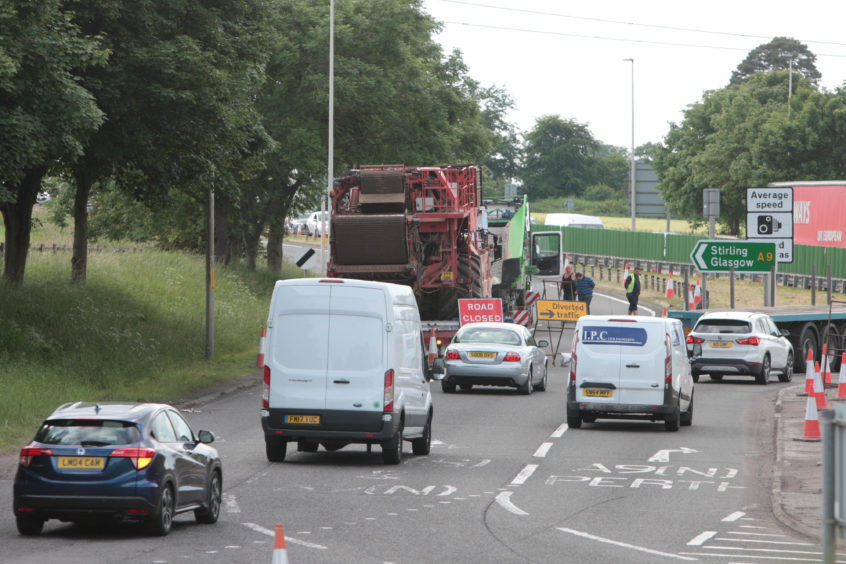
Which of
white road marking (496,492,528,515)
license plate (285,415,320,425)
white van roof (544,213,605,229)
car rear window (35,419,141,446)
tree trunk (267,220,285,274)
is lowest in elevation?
white road marking (496,492,528,515)

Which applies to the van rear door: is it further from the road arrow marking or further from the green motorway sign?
the green motorway sign

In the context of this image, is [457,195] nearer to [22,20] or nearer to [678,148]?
[22,20]

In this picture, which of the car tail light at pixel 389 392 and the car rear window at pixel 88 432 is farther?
the car tail light at pixel 389 392

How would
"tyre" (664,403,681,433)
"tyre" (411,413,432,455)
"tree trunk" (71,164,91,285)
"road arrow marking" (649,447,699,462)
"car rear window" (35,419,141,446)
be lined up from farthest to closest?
1. "tree trunk" (71,164,91,285)
2. "tyre" (664,403,681,433)
3. "tyre" (411,413,432,455)
4. "road arrow marking" (649,447,699,462)
5. "car rear window" (35,419,141,446)

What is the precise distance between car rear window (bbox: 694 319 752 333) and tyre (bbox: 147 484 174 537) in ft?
67.8

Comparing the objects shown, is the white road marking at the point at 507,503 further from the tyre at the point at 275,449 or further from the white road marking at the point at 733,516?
the tyre at the point at 275,449

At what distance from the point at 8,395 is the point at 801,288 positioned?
49280mm

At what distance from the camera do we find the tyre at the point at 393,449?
16828 millimetres

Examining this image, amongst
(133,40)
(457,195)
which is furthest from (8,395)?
(457,195)

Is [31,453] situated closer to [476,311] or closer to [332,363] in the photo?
[332,363]

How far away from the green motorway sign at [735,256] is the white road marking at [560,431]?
15.5 meters

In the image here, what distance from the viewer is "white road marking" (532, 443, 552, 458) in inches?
716

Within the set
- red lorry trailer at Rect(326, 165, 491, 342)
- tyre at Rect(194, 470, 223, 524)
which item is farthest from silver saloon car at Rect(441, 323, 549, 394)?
tyre at Rect(194, 470, 223, 524)

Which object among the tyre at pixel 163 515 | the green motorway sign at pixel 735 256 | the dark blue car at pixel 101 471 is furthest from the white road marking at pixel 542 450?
the green motorway sign at pixel 735 256
